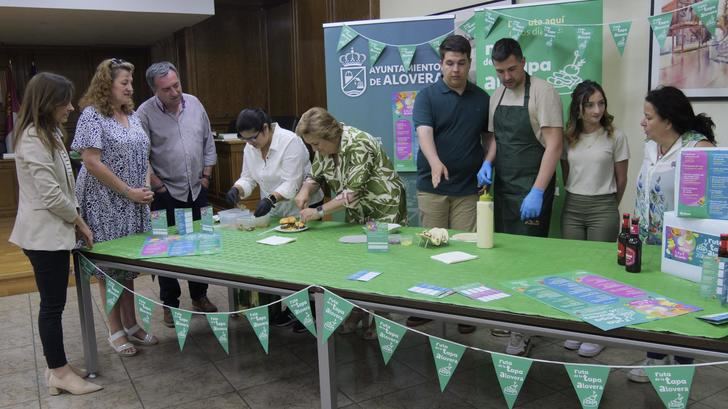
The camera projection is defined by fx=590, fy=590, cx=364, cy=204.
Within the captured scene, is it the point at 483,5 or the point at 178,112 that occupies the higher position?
the point at 483,5

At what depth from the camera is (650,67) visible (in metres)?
3.24

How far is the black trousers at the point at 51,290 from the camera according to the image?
2494mm

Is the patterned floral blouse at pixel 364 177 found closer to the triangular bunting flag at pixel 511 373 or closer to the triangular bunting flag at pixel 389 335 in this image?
the triangular bunting flag at pixel 389 335

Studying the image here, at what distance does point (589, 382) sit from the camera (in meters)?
1.51

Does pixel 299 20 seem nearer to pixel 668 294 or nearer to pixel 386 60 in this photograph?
pixel 386 60

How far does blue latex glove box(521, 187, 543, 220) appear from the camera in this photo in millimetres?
2838

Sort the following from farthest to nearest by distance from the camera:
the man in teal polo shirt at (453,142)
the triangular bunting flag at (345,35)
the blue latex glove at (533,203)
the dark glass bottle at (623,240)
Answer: the triangular bunting flag at (345,35) < the man in teal polo shirt at (453,142) < the blue latex glove at (533,203) < the dark glass bottle at (623,240)

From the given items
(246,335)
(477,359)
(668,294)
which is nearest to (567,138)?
(477,359)

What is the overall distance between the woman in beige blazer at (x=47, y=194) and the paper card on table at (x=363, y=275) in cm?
129

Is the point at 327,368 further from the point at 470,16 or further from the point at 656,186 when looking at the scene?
the point at 470,16

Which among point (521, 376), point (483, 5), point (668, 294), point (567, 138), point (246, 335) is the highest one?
point (483, 5)

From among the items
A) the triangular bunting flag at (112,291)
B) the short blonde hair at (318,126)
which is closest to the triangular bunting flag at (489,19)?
the short blonde hair at (318,126)

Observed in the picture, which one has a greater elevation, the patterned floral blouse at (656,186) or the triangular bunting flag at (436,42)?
the triangular bunting flag at (436,42)

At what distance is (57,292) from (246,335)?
3.74ft
